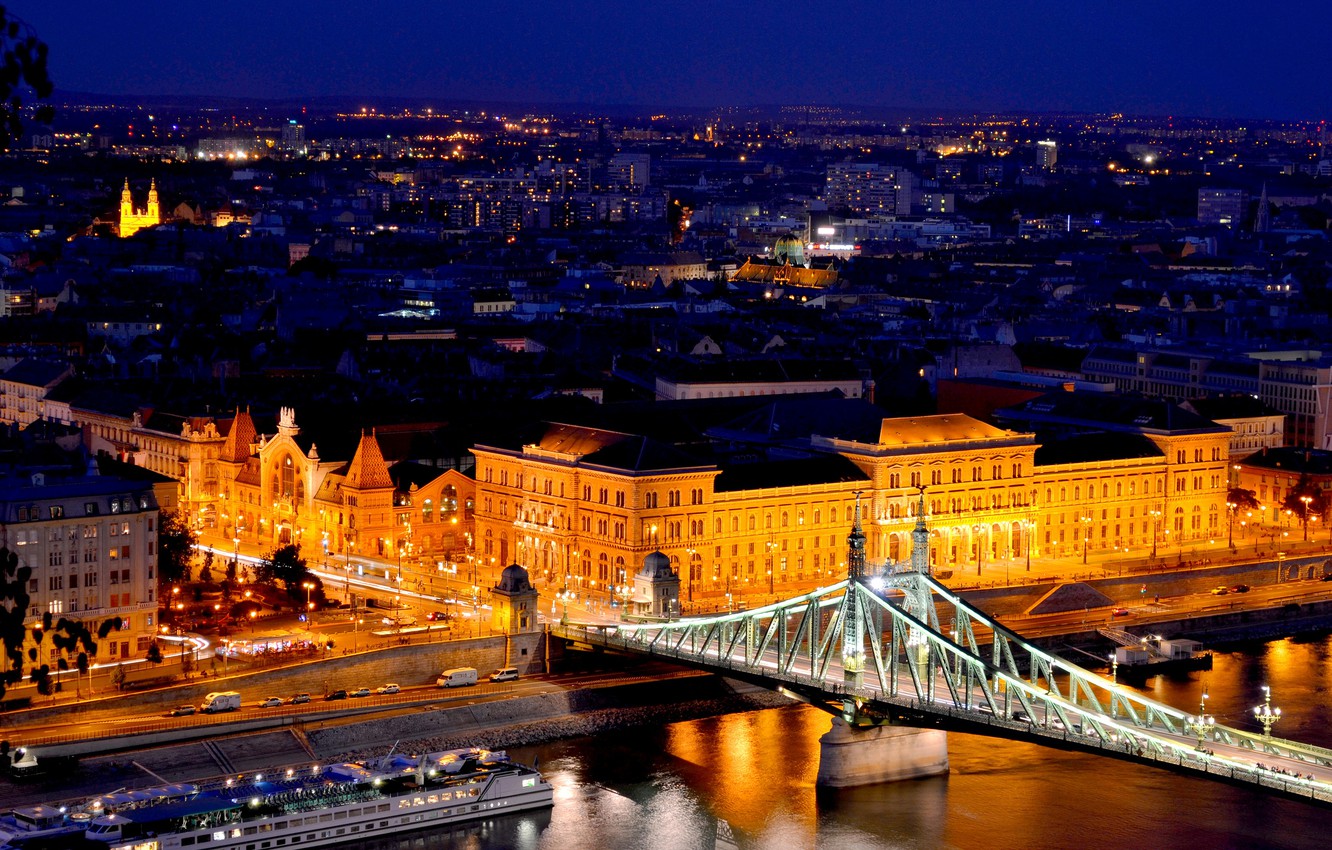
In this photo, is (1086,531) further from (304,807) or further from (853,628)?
(304,807)

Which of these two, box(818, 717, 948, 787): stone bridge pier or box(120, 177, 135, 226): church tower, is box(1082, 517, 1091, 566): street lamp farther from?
box(120, 177, 135, 226): church tower

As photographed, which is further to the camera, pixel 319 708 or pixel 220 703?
pixel 319 708

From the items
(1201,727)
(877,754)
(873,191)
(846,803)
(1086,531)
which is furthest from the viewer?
(873,191)

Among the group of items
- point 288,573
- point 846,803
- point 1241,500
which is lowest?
point 846,803

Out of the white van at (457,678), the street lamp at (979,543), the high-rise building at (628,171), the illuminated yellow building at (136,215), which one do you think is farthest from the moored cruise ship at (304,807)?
the high-rise building at (628,171)

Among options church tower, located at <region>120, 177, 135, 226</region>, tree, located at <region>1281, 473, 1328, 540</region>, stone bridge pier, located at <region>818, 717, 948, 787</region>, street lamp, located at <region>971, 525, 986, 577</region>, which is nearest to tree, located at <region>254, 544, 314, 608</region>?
stone bridge pier, located at <region>818, 717, 948, 787</region>

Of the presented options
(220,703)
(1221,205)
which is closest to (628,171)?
(1221,205)

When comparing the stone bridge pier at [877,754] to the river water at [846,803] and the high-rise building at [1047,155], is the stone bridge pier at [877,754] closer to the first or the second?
the river water at [846,803]
